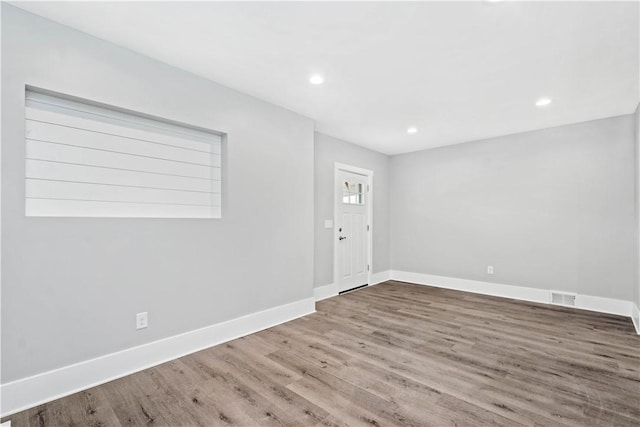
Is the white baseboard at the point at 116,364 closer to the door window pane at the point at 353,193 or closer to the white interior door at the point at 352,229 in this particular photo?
the white interior door at the point at 352,229

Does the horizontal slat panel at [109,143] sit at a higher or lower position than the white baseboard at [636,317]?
higher

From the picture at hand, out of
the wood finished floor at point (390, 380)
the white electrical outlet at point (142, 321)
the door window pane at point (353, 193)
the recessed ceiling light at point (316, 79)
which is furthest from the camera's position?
the door window pane at point (353, 193)

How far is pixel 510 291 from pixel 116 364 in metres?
5.11

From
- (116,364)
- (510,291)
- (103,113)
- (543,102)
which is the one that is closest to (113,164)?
(103,113)

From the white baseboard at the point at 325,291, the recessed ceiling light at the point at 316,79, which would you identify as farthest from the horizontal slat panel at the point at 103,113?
the white baseboard at the point at 325,291

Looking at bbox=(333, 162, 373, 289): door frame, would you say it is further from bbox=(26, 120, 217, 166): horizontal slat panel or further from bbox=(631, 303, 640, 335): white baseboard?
bbox=(631, 303, 640, 335): white baseboard

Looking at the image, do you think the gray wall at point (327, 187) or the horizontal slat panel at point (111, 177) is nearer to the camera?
the horizontal slat panel at point (111, 177)

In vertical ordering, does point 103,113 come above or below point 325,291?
above

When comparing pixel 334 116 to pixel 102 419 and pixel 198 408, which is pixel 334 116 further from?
pixel 102 419

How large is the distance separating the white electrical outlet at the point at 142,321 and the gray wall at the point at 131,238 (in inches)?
1.7

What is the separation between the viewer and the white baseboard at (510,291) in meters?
3.78

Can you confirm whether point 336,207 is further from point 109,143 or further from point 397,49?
point 109,143

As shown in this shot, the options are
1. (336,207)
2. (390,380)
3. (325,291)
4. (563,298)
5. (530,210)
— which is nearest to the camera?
(390,380)

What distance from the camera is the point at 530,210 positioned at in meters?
4.42
